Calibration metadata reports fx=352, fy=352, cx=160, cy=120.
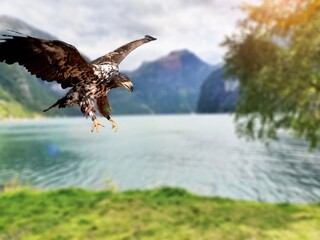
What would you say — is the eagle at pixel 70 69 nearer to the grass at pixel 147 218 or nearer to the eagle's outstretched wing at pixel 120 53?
the eagle's outstretched wing at pixel 120 53

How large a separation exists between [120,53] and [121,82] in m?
0.22

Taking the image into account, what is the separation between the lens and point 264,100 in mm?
20672

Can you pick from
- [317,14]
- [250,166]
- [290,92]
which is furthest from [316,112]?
[250,166]

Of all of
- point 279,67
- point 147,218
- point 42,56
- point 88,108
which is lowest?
point 147,218

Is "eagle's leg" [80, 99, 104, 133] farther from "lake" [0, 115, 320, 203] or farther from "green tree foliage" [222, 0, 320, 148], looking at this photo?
"lake" [0, 115, 320, 203]

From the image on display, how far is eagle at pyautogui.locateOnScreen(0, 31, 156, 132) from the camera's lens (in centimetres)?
62

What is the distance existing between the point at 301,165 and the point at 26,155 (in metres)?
52.5

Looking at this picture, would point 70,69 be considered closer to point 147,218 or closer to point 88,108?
point 88,108

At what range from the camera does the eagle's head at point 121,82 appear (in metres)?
0.65

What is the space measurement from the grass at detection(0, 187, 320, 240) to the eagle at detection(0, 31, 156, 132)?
15.2 meters

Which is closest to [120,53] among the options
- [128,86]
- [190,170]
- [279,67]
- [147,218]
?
[128,86]

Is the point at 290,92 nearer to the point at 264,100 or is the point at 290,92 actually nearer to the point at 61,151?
the point at 264,100

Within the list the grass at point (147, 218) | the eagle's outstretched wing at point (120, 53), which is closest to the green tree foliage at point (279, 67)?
the grass at point (147, 218)

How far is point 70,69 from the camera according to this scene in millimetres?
699
